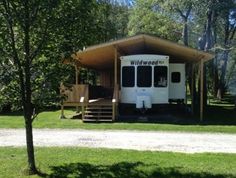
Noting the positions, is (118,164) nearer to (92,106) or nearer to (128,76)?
(92,106)

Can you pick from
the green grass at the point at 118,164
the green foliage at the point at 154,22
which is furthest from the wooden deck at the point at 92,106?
the green foliage at the point at 154,22

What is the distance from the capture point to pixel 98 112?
22656 millimetres

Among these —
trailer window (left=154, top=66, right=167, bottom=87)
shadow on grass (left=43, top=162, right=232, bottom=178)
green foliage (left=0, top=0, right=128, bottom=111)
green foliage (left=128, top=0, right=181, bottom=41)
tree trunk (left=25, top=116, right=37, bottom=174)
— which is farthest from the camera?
green foliage (left=128, top=0, right=181, bottom=41)

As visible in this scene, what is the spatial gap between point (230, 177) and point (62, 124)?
1236 cm

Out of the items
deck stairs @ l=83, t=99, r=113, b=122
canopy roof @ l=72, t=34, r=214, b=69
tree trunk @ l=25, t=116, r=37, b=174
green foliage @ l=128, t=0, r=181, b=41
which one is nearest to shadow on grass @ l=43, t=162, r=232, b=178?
tree trunk @ l=25, t=116, r=37, b=174

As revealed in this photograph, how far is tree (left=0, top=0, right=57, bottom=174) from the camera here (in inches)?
326

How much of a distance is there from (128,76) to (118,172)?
15713 mm

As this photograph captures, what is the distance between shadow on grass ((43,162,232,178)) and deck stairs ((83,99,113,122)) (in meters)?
12.0

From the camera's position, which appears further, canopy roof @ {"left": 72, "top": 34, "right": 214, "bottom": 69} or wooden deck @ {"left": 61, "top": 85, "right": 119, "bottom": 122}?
canopy roof @ {"left": 72, "top": 34, "right": 214, "bottom": 69}

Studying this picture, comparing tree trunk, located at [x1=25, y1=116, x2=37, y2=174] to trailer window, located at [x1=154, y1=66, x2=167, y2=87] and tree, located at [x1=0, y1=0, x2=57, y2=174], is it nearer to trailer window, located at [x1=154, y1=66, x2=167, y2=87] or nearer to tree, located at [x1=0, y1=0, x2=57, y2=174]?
tree, located at [x1=0, y1=0, x2=57, y2=174]

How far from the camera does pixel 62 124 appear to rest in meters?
20.3

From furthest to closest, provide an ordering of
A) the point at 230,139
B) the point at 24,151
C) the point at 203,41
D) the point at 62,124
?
the point at 203,41 → the point at 62,124 → the point at 230,139 → the point at 24,151

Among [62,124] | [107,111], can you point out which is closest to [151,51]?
[107,111]

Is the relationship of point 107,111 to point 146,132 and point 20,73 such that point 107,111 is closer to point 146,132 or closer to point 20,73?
point 146,132
